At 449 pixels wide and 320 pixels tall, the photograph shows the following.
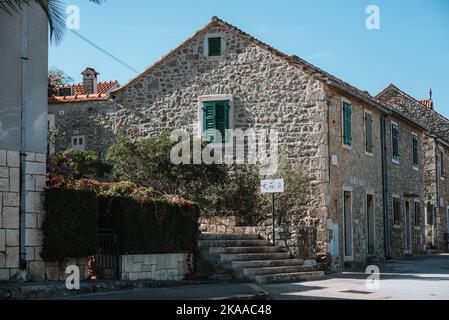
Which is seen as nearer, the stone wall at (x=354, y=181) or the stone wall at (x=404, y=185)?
the stone wall at (x=354, y=181)

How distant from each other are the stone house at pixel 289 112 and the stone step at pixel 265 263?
1.51 metres

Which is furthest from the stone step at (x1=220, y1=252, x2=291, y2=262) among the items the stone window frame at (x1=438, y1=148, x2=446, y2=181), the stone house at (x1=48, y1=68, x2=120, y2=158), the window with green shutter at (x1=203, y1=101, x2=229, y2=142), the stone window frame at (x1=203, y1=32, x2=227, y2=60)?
the stone window frame at (x1=438, y1=148, x2=446, y2=181)

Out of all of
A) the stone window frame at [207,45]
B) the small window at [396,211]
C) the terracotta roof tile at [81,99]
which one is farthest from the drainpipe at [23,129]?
the small window at [396,211]

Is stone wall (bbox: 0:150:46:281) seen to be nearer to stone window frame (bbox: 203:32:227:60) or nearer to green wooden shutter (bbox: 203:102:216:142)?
green wooden shutter (bbox: 203:102:216:142)

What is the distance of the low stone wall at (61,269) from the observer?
12506mm

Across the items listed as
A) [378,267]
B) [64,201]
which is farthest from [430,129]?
[64,201]

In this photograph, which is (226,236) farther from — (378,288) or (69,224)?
(69,224)

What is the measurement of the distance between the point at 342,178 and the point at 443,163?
16056 millimetres

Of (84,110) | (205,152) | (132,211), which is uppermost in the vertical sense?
(84,110)

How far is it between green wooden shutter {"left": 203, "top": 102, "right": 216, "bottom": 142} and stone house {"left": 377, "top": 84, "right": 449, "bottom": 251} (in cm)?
1333

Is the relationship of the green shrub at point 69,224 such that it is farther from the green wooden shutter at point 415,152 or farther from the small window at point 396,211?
the green wooden shutter at point 415,152

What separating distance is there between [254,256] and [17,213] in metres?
6.76

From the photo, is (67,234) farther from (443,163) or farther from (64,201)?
(443,163)
